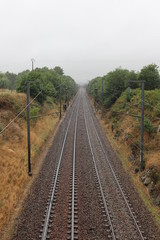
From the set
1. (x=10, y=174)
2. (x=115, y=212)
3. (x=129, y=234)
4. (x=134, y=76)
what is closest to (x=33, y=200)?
(x=10, y=174)

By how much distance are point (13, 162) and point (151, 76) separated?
88.8 ft

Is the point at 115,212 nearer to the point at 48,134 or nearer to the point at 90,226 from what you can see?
the point at 90,226

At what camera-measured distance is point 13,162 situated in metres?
19.3

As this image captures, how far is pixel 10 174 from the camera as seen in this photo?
17500 millimetres

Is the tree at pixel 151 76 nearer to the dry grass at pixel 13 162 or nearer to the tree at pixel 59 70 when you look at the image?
the dry grass at pixel 13 162

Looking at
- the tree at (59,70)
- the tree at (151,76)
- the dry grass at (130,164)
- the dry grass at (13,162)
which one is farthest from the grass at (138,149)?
the tree at (59,70)

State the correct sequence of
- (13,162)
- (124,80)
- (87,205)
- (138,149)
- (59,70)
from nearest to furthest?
(87,205), (13,162), (138,149), (124,80), (59,70)

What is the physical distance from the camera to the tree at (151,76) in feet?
120

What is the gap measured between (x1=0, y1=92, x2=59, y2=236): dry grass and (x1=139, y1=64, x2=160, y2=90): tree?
61.1 feet

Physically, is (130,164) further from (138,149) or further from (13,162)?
(13,162)

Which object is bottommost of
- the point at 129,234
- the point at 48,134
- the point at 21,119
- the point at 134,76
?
the point at 129,234

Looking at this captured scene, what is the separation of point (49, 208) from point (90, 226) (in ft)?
9.05

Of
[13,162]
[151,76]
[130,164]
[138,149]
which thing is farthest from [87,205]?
[151,76]

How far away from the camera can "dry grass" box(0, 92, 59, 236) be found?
13667 millimetres
